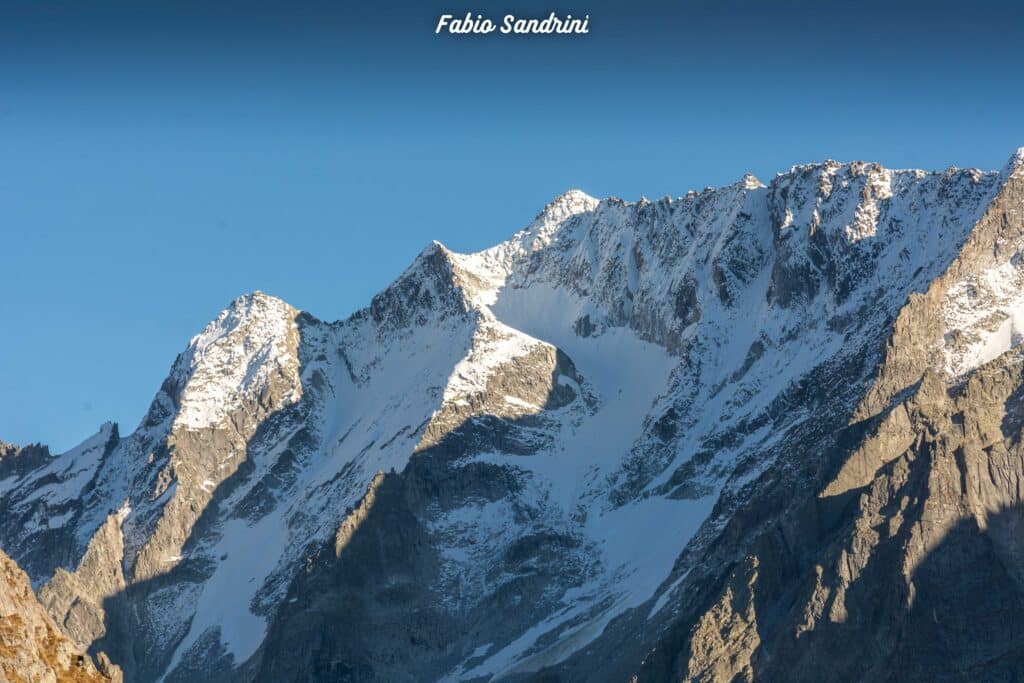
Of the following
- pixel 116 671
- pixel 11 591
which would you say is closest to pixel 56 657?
pixel 11 591

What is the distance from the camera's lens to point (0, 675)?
99.9 meters

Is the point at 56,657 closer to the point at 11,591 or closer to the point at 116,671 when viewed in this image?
the point at 11,591

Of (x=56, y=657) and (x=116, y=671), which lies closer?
(x=56, y=657)

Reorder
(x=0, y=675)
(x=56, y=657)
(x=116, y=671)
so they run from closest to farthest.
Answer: (x=0, y=675) < (x=56, y=657) < (x=116, y=671)

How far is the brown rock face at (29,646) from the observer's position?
101812 mm

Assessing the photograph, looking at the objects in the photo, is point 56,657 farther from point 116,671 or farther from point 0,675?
point 116,671

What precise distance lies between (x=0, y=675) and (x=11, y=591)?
9.09 metres

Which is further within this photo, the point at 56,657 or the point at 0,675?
the point at 56,657

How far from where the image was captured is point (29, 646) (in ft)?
341

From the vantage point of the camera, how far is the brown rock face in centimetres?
10181

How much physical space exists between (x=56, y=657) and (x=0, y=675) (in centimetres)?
695

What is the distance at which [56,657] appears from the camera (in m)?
107

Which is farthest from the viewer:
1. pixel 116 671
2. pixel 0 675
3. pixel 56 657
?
pixel 116 671

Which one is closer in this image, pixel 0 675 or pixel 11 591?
pixel 0 675
